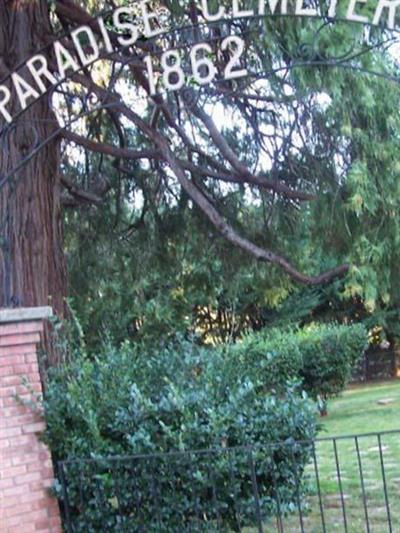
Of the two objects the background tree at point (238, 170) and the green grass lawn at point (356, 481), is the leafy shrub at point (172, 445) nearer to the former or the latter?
the green grass lawn at point (356, 481)

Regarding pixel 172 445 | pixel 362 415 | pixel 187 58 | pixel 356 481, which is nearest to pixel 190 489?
pixel 172 445

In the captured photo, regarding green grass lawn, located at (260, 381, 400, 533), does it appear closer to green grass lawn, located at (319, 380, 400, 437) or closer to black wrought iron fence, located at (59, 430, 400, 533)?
green grass lawn, located at (319, 380, 400, 437)

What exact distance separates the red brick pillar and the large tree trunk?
1.48 metres

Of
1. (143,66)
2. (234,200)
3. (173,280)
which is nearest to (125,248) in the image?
(173,280)

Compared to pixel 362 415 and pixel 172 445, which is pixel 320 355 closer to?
pixel 362 415

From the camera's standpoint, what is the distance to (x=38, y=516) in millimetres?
4938

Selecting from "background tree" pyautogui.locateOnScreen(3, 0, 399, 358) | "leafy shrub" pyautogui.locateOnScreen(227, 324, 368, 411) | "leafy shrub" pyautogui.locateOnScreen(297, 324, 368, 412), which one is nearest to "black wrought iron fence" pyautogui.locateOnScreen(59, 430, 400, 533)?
"background tree" pyautogui.locateOnScreen(3, 0, 399, 358)

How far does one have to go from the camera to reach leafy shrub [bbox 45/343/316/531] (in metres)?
4.75

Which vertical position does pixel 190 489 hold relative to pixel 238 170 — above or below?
below

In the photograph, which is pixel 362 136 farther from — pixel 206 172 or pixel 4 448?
pixel 4 448

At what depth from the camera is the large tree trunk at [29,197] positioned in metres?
6.44

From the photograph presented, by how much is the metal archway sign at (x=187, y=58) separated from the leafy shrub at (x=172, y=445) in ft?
5.69

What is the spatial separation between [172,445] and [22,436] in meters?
0.96

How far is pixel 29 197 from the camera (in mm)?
6613
